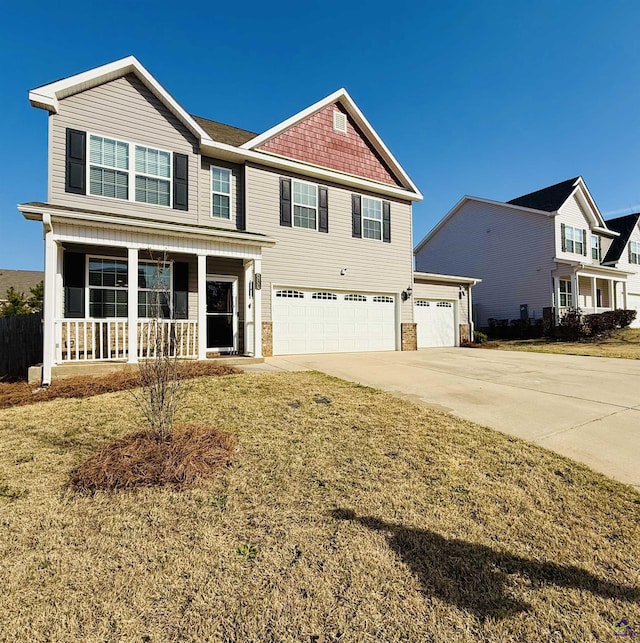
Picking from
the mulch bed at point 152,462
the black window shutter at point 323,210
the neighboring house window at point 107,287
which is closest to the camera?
the mulch bed at point 152,462

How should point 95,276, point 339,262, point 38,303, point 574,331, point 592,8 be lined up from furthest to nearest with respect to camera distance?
point 38,303, point 574,331, point 339,262, point 592,8, point 95,276

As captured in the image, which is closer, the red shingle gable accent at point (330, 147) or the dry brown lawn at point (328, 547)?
the dry brown lawn at point (328, 547)

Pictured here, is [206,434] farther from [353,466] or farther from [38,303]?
[38,303]

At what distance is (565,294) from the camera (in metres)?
21.5

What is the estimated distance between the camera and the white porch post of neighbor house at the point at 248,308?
34.0 ft

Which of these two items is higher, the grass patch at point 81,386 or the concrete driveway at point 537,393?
the grass patch at point 81,386

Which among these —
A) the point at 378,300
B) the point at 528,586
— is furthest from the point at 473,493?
the point at 378,300

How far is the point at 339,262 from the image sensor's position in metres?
12.9

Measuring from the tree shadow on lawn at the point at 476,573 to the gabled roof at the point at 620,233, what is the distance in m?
29.8

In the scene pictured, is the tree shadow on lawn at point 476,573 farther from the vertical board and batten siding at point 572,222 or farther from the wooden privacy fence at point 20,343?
the vertical board and batten siding at point 572,222

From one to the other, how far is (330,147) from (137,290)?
8.73 metres

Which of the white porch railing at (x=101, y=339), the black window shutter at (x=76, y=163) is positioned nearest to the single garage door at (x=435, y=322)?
the white porch railing at (x=101, y=339)

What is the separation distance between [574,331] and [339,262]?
1375 centimetres

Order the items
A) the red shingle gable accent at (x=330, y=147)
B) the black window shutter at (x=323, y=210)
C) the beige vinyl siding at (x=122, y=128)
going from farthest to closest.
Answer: the black window shutter at (x=323, y=210), the red shingle gable accent at (x=330, y=147), the beige vinyl siding at (x=122, y=128)
